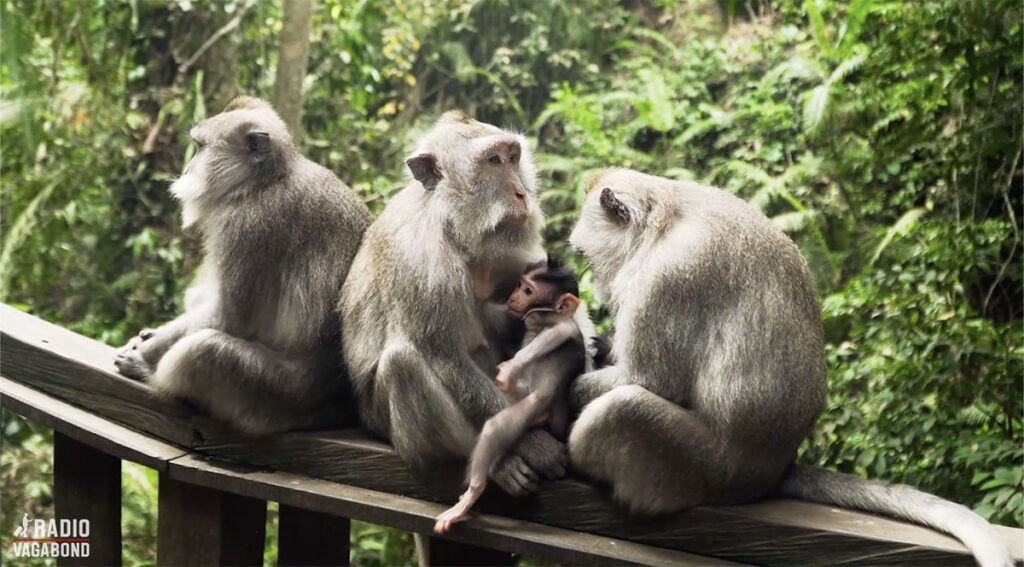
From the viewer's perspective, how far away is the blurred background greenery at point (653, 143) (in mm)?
4641

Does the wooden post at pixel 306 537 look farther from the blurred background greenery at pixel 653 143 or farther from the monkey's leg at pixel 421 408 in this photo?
the blurred background greenery at pixel 653 143

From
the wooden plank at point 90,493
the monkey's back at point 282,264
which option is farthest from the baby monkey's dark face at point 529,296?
the wooden plank at point 90,493

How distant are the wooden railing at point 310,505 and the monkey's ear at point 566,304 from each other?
1.65ft

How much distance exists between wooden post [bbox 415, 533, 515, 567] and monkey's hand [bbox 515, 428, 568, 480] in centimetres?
61

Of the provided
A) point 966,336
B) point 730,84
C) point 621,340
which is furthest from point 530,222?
point 730,84

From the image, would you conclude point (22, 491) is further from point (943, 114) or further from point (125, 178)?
point (943, 114)

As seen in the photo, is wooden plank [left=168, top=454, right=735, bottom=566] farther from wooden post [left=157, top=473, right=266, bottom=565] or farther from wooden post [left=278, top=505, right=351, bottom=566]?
wooden post [left=278, top=505, right=351, bottom=566]

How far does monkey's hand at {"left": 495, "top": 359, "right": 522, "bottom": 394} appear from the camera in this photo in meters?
2.87

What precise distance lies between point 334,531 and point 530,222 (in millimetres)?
1429

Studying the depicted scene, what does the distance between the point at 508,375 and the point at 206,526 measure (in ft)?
4.60

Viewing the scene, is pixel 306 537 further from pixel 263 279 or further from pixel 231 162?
pixel 231 162

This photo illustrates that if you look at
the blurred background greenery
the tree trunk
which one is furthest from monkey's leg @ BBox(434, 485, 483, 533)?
the tree trunk

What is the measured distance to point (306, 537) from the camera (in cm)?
366

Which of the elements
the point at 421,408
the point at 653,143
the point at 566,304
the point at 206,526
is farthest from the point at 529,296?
the point at 653,143
